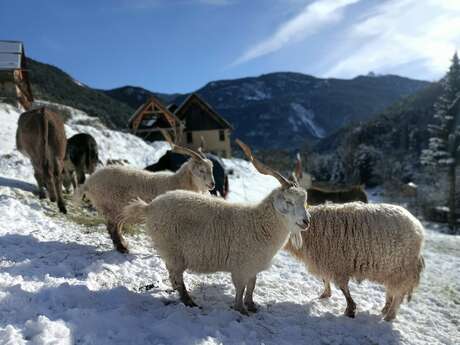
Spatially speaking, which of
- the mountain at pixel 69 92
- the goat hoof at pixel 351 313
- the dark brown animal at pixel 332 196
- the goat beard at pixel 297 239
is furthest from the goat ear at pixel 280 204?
the mountain at pixel 69 92

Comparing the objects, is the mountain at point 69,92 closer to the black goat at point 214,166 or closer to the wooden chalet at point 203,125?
the wooden chalet at point 203,125

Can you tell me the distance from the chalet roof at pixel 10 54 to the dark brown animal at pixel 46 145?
2295cm

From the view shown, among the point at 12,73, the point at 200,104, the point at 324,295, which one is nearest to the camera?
the point at 324,295

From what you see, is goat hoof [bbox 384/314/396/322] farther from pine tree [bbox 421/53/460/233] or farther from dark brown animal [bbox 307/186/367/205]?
pine tree [bbox 421/53/460/233]

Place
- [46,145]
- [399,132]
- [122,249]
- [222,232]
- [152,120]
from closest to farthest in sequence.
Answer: [222,232]
[122,249]
[46,145]
[152,120]
[399,132]

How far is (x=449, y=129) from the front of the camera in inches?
Answer: 1214

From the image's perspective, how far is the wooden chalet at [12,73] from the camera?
2817cm

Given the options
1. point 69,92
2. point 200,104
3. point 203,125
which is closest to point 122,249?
point 203,125

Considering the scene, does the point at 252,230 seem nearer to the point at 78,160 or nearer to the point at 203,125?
the point at 78,160

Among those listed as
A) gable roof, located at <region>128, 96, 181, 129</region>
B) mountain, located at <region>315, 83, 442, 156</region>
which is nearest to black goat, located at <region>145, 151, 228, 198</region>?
gable roof, located at <region>128, 96, 181, 129</region>

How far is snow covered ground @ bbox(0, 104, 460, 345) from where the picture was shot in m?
4.44

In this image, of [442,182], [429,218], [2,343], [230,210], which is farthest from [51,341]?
[442,182]

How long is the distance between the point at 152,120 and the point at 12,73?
1572 cm

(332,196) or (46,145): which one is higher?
(46,145)
